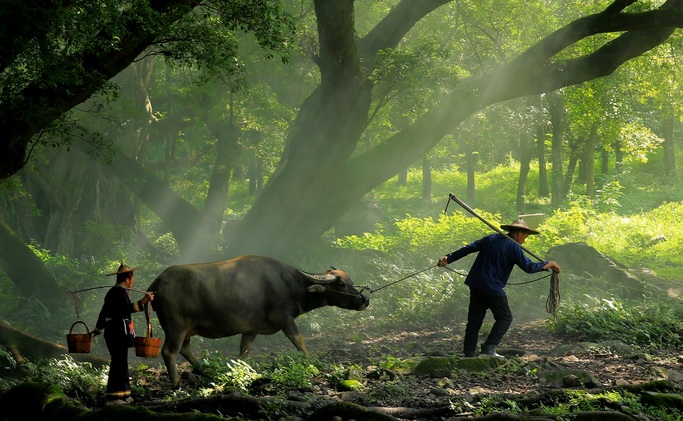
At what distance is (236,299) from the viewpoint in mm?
11977

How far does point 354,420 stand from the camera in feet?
23.9

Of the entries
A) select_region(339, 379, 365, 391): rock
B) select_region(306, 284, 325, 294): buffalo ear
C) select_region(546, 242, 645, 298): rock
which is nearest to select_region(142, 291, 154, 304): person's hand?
select_region(339, 379, 365, 391): rock

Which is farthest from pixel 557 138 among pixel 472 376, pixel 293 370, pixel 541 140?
pixel 293 370

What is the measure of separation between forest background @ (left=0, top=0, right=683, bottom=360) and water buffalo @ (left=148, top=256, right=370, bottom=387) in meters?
3.02

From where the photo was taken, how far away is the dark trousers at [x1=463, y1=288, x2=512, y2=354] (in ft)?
40.5

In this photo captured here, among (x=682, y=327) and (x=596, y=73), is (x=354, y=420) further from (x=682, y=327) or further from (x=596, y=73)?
(x=596, y=73)

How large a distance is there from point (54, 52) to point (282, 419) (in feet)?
18.7

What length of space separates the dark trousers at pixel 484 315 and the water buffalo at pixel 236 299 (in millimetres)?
2091

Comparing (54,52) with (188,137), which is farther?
(188,137)

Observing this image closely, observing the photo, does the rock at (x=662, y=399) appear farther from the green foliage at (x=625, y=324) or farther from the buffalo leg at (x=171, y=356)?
the buffalo leg at (x=171, y=356)

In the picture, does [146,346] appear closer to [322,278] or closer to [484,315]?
[322,278]

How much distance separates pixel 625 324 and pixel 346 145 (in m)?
10.3

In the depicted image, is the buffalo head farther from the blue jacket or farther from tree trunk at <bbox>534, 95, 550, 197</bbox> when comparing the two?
tree trunk at <bbox>534, 95, 550, 197</bbox>

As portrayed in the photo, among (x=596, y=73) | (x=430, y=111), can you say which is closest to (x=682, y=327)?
(x=596, y=73)
